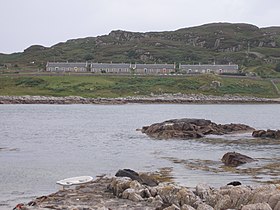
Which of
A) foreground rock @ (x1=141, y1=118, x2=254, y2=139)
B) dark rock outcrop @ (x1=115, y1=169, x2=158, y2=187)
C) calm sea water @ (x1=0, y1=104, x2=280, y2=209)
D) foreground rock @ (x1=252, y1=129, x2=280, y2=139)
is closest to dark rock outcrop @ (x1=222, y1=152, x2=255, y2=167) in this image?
calm sea water @ (x1=0, y1=104, x2=280, y2=209)

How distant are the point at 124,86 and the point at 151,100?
35.7 feet

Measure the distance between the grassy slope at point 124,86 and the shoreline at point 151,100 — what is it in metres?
3.38

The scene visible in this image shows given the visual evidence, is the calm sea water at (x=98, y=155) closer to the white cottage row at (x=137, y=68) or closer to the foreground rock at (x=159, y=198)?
the foreground rock at (x=159, y=198)

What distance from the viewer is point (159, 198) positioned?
2039cm

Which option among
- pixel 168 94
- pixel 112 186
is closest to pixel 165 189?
pixel 112 186

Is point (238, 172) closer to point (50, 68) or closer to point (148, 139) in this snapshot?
point (148, 139)

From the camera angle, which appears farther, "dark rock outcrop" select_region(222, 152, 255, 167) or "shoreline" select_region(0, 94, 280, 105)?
"shoreline" select_region(0, 94, 280, 105)

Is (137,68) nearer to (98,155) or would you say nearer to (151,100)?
(151,100)

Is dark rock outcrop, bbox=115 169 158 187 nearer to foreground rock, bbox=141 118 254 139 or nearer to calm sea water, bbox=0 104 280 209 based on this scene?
calm sea water, bbox=0 104 280 209

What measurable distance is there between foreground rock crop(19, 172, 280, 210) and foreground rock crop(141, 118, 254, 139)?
29818 mm

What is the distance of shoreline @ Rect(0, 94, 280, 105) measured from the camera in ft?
375

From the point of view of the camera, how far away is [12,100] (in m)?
114

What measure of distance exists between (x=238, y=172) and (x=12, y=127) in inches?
1525

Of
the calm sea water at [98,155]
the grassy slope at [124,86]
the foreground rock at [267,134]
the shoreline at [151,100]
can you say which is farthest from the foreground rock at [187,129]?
the grassy slope at [124,86]
